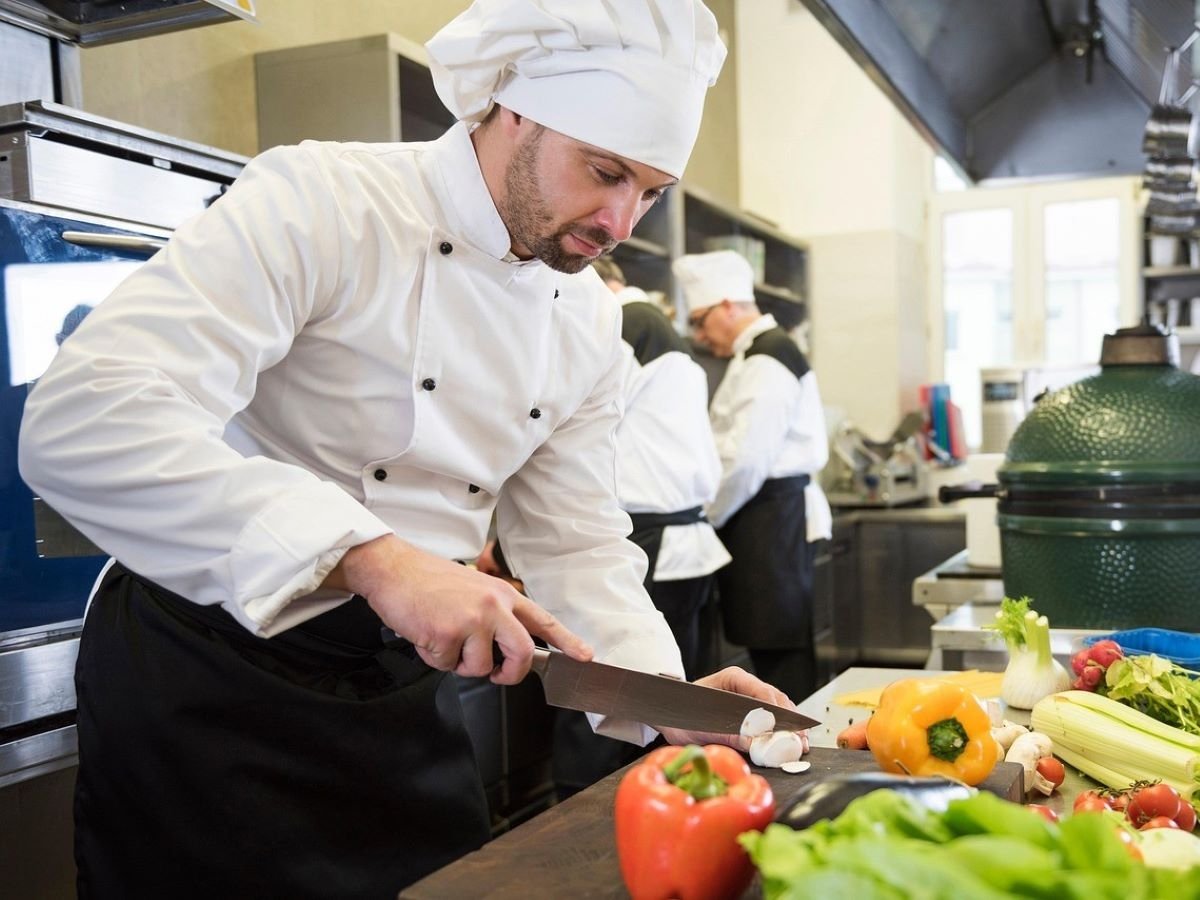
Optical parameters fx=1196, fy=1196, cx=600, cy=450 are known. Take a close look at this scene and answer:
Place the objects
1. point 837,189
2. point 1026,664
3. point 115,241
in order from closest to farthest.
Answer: point 1026,664 → point 115,241 → point 837,189

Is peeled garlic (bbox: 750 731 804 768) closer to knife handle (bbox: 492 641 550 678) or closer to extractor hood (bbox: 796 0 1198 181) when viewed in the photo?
knife handle (bbox: 492 641 550 678)

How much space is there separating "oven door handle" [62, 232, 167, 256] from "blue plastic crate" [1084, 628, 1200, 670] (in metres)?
1.68

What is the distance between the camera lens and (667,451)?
3496 millimetres

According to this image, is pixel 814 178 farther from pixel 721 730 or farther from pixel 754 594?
pixel 721 730

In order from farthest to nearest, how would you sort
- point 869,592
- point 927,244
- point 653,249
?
point 927,244 < point 869,592 < point 653,249

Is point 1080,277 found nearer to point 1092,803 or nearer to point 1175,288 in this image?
point 1175,288

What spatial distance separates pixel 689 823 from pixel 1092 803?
52cm

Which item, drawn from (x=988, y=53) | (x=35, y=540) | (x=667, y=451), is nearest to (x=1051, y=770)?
(x=988, y=53)

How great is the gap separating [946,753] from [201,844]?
797 mm

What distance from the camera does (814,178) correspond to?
6.78 meters

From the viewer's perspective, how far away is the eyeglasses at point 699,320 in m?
4.62

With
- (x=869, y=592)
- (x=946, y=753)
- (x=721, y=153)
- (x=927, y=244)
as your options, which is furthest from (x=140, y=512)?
(x=927, y=244)

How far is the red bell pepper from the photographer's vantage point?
32.6 inches

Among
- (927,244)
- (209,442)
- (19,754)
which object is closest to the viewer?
(209,442)
